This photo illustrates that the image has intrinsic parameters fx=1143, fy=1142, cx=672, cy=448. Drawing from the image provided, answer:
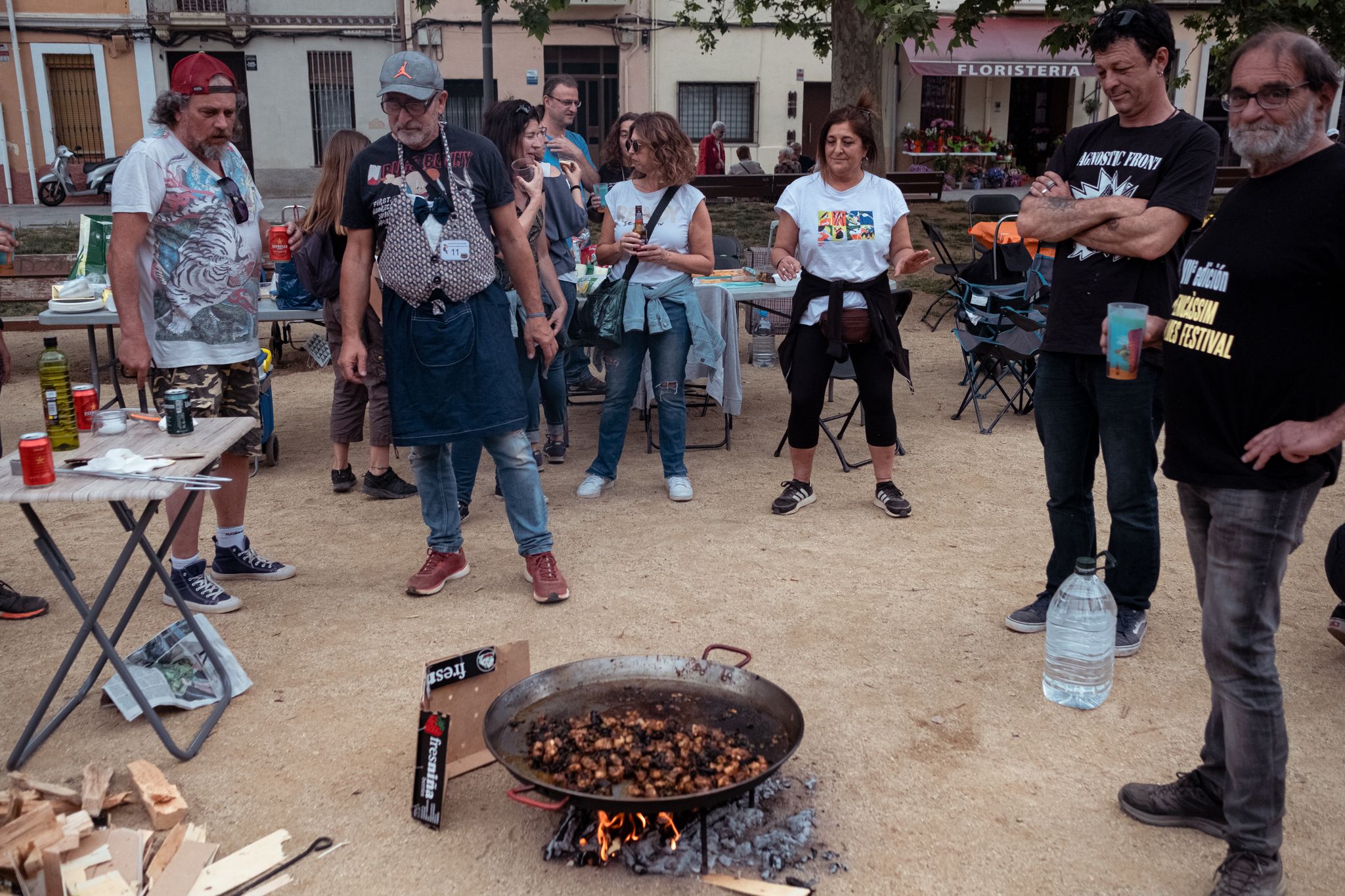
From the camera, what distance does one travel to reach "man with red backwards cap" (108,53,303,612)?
3951 mm

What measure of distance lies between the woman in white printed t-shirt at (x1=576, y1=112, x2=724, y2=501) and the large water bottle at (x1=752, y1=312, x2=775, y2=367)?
294 cm

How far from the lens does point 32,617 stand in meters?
4.30

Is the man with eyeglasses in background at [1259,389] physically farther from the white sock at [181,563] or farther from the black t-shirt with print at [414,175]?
the white sock at [181,563]

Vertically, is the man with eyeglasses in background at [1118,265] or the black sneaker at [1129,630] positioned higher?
the man with eyeglasses in background at [1118,265]

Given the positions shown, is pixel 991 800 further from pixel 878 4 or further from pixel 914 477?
pixel 878 4

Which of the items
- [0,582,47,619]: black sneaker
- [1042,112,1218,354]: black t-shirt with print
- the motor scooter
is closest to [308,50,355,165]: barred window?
the motor scooter

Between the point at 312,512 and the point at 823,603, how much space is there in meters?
2.65

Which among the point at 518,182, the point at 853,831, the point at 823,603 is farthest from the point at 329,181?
the point at 853,831

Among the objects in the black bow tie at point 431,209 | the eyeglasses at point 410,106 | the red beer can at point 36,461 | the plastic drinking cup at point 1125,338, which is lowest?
the red beer can at point 36,461

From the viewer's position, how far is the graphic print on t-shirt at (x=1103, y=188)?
3555mm

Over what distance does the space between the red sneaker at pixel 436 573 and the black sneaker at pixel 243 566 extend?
54 centimetres

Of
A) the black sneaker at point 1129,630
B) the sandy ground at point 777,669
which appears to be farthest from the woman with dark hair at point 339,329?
the black sneaker at point 1129,630

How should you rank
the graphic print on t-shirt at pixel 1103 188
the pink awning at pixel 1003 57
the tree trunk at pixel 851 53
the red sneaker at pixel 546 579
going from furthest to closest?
the pink awning at pixel 1003 57
the tree trunk at pixel 851 53
the red sneaker at pixel 546 579
the graphic print on t-shirt at pixel 1103 188

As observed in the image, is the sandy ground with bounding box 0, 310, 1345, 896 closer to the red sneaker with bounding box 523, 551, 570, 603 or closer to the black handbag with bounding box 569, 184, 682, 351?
the red sneaker with bounding box 523, 551, 570, 603
